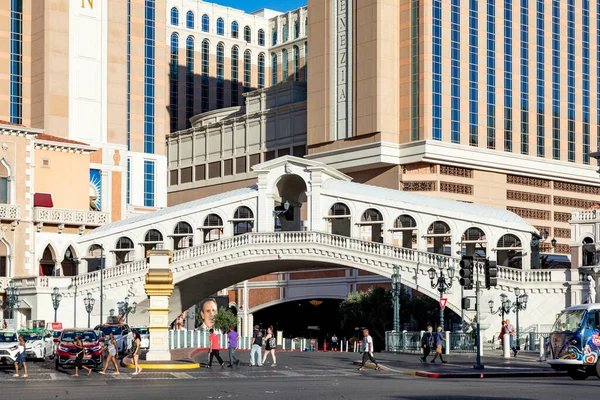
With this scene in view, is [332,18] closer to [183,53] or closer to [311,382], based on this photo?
[183,53]

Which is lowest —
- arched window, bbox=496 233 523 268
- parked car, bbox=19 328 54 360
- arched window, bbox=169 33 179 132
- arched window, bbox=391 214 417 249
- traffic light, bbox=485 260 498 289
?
parked car, bbox=19 328 54 360

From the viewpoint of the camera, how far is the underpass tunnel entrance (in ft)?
372

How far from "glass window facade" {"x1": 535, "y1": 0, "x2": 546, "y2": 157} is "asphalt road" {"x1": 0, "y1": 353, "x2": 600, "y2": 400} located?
87.8 meters

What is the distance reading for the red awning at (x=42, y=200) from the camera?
85.9m

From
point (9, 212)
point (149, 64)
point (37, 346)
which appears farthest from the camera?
point (149, 64)

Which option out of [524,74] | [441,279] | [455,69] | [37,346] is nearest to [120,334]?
[37,346]

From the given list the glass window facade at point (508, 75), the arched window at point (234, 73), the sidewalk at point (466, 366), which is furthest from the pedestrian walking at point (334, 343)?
the arched window at point (234, 73)

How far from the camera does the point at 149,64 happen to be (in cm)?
12675

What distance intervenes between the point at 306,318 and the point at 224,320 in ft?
26.6

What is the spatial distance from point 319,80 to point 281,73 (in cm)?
4988

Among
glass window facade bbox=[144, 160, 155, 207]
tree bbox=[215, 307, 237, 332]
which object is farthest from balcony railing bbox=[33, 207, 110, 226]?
glass window facade bbox=[144, 160, 155, 207]

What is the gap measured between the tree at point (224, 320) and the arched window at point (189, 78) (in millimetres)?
52716

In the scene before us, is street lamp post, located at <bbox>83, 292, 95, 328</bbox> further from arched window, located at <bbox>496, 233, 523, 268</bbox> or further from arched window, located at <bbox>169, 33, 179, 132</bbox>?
arched window, located at <bbox>169, 33, 179, 132</bbox>

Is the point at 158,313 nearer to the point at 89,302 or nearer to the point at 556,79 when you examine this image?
the point at 89,302
